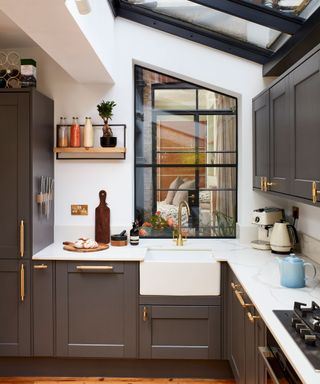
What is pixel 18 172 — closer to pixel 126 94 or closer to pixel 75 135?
pixel 75 135

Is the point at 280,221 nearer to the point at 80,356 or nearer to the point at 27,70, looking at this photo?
the point at 80,356

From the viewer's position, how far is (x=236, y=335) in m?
2.75

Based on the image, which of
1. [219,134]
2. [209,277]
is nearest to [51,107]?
[219,134]

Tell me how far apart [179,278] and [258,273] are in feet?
2.23

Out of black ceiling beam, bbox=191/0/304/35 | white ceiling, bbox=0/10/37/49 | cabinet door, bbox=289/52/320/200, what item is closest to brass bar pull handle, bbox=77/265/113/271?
cabinet door, bbox=289/52/320/200

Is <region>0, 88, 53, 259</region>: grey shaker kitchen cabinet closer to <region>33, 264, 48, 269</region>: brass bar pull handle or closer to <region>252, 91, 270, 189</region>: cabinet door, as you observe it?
<region>33, 264, 48, 269</region>: brass bar pull handle

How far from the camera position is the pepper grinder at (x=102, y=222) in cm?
358

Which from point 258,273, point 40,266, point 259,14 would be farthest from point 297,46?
point 40,266

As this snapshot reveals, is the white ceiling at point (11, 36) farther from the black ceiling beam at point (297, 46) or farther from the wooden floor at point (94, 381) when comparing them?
the wooden floor at point (94, 381)

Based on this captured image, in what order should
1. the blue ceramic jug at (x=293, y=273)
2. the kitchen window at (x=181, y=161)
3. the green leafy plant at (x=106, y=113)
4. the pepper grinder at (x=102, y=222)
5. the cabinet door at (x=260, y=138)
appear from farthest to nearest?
the kitchen window at (x=181, y=161), the pepper grinder at (x=102, y=222), the green leafy plant at (x=106, y=113), the cabinet door at (x=260, y=138), the blue ceramic jug at (x=293, y=273)

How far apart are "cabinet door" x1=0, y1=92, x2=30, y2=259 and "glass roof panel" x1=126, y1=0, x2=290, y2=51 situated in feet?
4.08

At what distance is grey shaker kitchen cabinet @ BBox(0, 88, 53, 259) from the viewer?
3080mm

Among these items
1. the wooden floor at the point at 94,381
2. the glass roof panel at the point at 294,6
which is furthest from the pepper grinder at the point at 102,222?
the glass roof panel at the point at 294,6

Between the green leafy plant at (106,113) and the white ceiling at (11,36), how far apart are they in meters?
0.77
